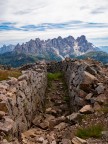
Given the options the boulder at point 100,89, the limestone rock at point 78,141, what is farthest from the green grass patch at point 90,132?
the boulder at point 100,89

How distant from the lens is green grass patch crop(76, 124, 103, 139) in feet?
54.0

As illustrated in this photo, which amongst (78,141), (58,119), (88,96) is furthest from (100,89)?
(78,141)

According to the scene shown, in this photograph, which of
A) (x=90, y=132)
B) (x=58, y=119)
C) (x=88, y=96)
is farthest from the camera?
(x=88, y=96)

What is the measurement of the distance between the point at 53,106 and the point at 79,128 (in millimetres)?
15122

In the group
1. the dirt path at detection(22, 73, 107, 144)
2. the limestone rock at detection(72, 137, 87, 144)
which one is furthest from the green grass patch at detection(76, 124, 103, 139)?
the limestone rock at detection(72, 137, 87, 144)

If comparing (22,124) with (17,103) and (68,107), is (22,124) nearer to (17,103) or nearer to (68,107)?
(17,103)

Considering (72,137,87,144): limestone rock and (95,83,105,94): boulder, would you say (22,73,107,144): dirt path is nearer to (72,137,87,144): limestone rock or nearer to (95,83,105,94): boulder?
(72,137,87,144): limestone rock

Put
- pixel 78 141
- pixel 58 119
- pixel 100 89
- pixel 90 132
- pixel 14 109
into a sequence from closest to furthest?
pixel 78 141
pixel 90 132
pixel 14 109
pixel 58 119
pixel 100 89

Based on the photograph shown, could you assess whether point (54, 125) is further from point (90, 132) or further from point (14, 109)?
point (90, 132)

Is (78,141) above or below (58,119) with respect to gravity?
above

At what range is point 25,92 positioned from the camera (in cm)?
2422

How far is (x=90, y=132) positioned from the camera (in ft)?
54.8

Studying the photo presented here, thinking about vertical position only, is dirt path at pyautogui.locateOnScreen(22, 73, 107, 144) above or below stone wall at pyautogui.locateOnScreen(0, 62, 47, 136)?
below

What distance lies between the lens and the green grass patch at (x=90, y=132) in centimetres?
1645
